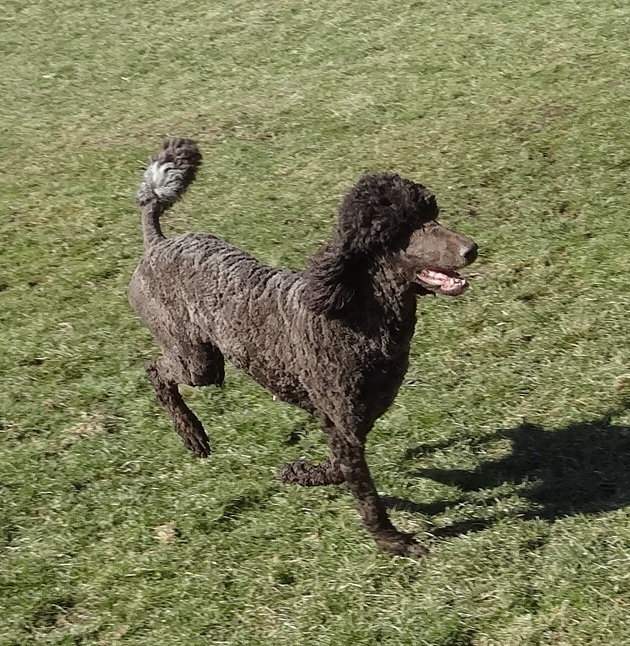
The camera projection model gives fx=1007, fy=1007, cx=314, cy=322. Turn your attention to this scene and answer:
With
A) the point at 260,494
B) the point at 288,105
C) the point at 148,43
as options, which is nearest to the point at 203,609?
the point at 260,494

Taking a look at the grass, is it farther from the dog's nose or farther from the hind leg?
the dog's nose

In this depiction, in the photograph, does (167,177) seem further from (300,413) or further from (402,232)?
(402,232)

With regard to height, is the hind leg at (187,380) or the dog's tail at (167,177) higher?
the dog's tail at (167,177)

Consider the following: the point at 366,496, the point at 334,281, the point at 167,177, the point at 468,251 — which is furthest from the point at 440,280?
the point at 167,177

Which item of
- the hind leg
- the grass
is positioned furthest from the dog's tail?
the grass

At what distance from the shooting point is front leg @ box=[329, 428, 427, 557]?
3850 millimetres

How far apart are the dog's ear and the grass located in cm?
107

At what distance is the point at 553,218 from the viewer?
6379 mm

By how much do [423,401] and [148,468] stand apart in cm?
135

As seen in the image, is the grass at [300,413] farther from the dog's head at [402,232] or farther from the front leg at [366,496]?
the dog's head at [402,232]

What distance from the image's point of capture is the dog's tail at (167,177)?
185 inches

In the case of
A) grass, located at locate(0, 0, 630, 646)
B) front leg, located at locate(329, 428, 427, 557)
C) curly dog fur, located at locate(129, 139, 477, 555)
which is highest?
curly dog fur, located at locate(129, 139, 477, 555)

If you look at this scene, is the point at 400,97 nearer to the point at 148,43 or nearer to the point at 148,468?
the point at 148,43

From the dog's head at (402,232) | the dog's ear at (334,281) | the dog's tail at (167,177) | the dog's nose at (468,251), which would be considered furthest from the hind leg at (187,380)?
the dog's nose at (468,251)
